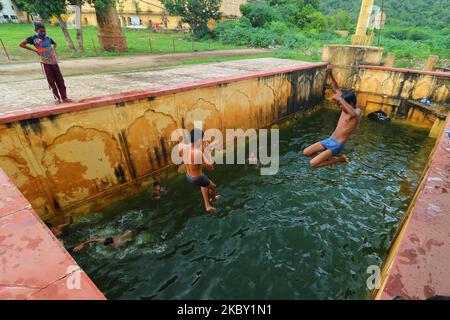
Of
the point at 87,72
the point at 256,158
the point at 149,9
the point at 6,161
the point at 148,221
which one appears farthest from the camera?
the point at 149,9

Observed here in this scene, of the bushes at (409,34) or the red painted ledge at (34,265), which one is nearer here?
the red painted ledge at (34,265)

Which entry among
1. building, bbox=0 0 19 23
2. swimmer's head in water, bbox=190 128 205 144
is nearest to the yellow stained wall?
swimmer's head in water, bbox=190 128 205 144

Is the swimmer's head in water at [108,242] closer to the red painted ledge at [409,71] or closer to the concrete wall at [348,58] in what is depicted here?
the concrete wall at [348,58]

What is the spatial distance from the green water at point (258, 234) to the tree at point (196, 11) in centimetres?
2442

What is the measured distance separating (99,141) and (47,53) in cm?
207

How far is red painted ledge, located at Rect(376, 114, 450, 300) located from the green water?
198 centimetres

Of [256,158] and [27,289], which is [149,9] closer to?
[256,158]

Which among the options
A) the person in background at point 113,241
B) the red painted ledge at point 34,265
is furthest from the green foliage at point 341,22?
the red painted ledge at point 34,265

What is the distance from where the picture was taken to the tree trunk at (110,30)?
14.9m

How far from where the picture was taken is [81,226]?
5.60 metres

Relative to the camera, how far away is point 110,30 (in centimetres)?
1546
